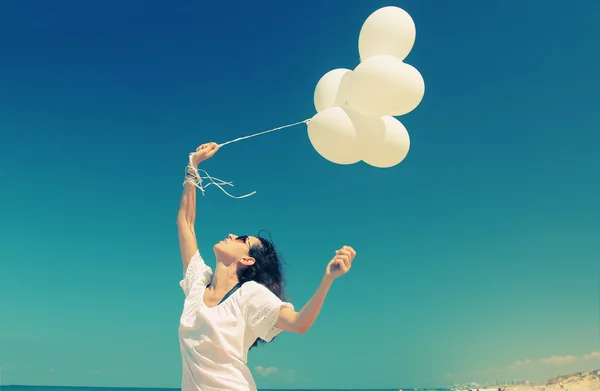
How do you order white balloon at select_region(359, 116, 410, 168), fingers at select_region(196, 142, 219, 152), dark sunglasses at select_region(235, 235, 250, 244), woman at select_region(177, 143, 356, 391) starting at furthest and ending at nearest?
1. white balloon at select_region(359, 116, 410, 168)
2. fingers at select_region(196, 142, 219, 152)
3. dark sunglasses at select_region(235, 235, 250, 244)
4. woman at select_region(177, 143, 356, 391)

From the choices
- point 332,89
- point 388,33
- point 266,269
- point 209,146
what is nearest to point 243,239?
point 266,269

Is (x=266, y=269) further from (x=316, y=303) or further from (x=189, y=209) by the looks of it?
(x=316, y=303)

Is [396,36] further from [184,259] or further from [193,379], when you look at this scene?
[193,379]

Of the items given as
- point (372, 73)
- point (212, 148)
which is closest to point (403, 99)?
point (372, 73)

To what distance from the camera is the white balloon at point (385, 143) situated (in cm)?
400

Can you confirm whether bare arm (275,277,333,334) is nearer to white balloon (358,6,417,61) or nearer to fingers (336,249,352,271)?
fingers (336,249,352,271)

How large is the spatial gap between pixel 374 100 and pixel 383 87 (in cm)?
11

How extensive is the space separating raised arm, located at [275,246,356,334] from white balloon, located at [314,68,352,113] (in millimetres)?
2014

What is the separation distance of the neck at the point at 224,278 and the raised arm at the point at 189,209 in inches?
9.7

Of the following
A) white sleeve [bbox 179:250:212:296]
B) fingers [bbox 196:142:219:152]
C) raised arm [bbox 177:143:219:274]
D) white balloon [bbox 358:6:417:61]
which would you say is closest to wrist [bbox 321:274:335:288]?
white sleeve [bbox 179:250:212:296]

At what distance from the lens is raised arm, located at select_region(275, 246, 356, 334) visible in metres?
2.41

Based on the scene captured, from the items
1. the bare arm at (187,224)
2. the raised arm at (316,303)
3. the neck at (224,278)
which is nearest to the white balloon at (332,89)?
the bare arm at (187,224)

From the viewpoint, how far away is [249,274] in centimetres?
325

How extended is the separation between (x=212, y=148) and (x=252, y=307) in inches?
54.9
